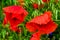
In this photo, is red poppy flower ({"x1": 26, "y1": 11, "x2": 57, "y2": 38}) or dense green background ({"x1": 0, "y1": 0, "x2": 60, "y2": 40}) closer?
red poppy flower ({"x1": 26, "y1": 11, "x2": 57, "y2": 38})

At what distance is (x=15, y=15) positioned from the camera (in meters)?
0.85

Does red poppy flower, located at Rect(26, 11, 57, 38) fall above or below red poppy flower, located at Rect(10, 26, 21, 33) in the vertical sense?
above

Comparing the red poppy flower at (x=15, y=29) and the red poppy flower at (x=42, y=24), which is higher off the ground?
the red poppy flower at (x=42, y=24)

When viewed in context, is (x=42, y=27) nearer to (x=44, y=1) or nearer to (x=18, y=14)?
(x=18, y=14)

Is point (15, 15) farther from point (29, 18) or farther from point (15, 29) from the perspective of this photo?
point (29, 18)

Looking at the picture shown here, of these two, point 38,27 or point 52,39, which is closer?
point 38,27

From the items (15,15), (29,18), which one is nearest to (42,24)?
(15,15)

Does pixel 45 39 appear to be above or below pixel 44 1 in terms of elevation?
below

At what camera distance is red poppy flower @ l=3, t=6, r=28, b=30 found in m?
0.85

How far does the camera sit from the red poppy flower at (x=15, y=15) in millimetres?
850

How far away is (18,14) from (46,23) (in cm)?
13

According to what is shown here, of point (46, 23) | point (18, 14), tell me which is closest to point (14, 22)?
point (18, 14)

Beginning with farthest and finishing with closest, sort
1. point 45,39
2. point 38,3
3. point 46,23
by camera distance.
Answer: point 38,3 < point 45,39 < point 46,23

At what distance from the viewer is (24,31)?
3.11 ft
